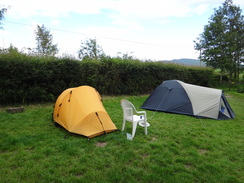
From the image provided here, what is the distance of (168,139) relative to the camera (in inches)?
147

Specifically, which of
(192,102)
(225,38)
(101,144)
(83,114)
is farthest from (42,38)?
(225,38)

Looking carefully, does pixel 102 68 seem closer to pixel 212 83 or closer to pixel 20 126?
pixel 20 126

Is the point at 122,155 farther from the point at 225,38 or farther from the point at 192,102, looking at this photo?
the point at 225,38

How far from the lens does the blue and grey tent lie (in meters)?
5.64

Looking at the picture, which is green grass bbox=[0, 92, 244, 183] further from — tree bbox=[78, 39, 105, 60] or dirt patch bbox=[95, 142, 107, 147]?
tree bbox=[78, 39, 105, 60]

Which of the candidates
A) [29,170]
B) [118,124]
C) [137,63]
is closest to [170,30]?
[137,63]

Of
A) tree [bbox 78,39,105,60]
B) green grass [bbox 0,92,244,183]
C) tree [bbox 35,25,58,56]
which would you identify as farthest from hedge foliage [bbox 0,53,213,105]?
tree [bbox 35,25,58,56]

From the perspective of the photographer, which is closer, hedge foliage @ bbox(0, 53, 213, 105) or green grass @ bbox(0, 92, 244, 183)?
green grass @ bbox(0, 92, 244, 183)

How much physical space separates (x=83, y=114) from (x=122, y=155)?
4.24 feet

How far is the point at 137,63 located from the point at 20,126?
6422 mm

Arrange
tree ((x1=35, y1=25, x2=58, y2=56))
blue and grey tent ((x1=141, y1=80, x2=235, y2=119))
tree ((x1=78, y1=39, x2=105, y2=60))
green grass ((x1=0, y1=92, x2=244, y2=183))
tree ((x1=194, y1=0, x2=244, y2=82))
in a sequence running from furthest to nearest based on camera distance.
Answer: tree ((x1=78, y1=39, x2=105, y2=60)), tree ((x1=35, y1=25, x2=58, y2=56)), tree ((x1=194, y1=0, x2=244, y2=82)), blue and grey tent ((x1=141, y1=80, x2=235, y2=119)), green grass ((x1=0, y1=92, x2=244, y2=183))

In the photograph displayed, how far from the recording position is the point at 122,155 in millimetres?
2912

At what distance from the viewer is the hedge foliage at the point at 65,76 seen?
5723mm

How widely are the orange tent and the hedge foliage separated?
8.56 ft
